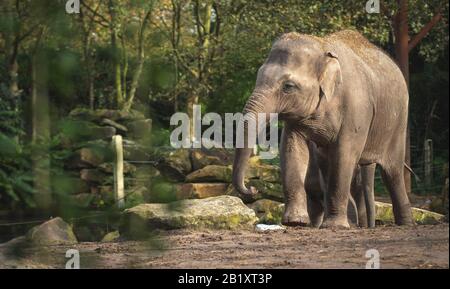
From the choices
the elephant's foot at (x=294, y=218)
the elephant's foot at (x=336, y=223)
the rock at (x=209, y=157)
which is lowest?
the elephant's foot at (x=336, y=223)

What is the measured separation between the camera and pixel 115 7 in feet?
5.34

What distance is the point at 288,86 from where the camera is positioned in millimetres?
9266

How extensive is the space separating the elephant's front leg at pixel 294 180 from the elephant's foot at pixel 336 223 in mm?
246

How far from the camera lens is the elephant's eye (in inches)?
364

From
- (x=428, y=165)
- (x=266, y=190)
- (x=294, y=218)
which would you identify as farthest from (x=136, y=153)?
(x=428, y=165)

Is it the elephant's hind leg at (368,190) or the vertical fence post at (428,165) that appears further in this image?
the vertical fence post at (428,165)

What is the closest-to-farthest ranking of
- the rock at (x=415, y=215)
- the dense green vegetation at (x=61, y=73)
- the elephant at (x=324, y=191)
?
the dense green vegetation at (x=61, y=73), the elephant at (x=324, y=191), the rock at (x=415, y=215)

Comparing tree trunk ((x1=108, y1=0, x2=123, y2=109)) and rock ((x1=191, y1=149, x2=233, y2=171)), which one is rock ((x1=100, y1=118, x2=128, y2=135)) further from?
rock ((x1=191, y1=149, x2=233, y2=171))

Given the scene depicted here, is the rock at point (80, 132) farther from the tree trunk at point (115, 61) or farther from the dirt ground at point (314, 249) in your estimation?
the dirt ground at point (314, 249)

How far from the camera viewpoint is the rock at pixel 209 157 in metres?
15.6

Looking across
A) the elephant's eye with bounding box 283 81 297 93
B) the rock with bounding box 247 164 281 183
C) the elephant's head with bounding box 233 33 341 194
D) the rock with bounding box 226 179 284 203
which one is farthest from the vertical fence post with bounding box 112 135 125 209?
the rock with bounding box 247 164 281 183

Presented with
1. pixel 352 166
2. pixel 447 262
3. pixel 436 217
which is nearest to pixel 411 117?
pixel 436 217

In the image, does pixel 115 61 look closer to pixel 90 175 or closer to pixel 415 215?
pixel 90 175

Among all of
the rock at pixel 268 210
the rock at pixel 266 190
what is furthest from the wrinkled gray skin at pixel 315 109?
the rock at pixel 266 190
